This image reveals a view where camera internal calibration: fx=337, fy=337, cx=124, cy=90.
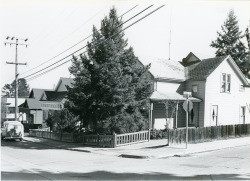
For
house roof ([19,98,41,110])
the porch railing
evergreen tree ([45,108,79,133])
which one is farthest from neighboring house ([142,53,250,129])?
house roof ([19,98,41,110])

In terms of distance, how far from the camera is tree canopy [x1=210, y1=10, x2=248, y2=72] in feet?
227

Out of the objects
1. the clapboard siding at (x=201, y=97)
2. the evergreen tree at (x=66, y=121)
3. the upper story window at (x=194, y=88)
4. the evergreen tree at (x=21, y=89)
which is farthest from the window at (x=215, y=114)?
the evergreen tree at (x=21, y=89)

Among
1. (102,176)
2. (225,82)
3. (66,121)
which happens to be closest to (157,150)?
(102,176)

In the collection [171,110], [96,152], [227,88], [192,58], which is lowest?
[96,152]

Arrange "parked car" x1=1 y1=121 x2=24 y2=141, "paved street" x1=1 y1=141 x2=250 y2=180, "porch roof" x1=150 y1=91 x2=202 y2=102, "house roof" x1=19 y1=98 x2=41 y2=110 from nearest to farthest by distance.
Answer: "paved street" x1=1 y1=141 x2=250 y2=180, "porch roof" x1=150 y1=91 x2=202 y2=102, "parked car" x1=1 y1=121 x2=24 y2=141, "house roof" x1=19 y1=98 x2=41 y2=110

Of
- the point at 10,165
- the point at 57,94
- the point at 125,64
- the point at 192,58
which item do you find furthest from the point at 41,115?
the point at 10,165

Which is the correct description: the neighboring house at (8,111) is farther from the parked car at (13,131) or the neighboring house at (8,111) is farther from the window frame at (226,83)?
the window frame at (226,83)

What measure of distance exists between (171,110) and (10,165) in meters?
17.7

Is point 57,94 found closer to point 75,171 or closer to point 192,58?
point 192,58

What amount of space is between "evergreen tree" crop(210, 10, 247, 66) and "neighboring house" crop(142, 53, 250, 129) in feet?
123

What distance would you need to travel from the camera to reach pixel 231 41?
70.4m

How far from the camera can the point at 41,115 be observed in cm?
5141

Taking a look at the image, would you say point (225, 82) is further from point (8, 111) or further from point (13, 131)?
point (8, 111)

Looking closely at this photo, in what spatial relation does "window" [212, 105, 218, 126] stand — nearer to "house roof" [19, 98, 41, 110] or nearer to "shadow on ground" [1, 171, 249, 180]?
"shadow on ground" [1, 171, 249, 180]
